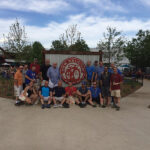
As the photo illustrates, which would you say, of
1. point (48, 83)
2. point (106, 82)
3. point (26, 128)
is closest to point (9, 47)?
point (48, 83)

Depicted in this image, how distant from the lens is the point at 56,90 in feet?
23.0

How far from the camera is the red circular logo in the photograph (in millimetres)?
8609

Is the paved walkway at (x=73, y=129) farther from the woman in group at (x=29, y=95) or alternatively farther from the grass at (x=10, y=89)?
the grass at (x=10, y=89)

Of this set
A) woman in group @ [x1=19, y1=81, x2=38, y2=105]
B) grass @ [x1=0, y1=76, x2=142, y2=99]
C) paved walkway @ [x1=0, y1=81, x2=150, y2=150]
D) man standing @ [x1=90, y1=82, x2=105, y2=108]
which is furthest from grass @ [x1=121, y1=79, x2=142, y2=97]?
woman in group @ [x1=19, y1=81, x2=38, y2=105]

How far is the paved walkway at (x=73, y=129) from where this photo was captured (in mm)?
3559

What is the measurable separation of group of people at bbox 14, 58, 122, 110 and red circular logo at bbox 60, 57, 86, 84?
134 cm

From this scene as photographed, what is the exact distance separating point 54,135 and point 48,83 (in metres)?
3.44

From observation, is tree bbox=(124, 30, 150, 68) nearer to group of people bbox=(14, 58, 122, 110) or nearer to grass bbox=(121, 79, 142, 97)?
grass bbox=(121, 79, 142, 97)

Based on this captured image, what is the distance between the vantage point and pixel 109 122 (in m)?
5.04

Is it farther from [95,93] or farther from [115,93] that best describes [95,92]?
[115,93]

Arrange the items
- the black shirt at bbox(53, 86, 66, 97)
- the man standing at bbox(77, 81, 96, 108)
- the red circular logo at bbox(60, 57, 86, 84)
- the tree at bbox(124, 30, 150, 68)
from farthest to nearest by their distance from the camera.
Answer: the tree at bbox(124, 30, 150, 68)
the red circular logo at bbox(60, 57, 86, 84)
the man standing at bbox(77, 81, 96, 108)
the black shirt at bbox(53, 86, 66, 97)

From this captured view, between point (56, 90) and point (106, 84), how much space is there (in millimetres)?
2177

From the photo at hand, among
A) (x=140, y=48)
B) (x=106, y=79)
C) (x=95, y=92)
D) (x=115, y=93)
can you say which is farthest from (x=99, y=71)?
(x=140, y=48)

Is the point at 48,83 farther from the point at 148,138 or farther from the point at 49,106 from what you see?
the point at 148,138
